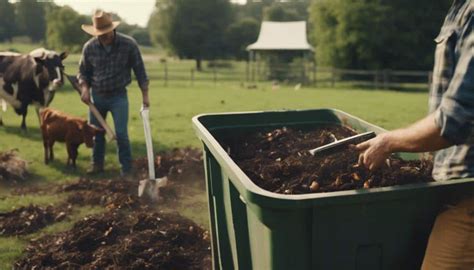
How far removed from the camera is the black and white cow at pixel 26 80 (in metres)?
9.54

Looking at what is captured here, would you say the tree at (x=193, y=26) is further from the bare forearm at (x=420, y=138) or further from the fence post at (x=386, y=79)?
the bare forearm at (x=420, y=138)

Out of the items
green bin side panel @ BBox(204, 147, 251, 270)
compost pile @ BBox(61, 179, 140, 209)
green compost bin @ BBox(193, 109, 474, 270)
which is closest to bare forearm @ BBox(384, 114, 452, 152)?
green compost bin @ BBox(193, 109, 474, 270)

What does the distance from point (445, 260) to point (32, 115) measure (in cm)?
1227

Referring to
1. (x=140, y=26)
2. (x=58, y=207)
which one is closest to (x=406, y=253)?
(x=58, y=207)

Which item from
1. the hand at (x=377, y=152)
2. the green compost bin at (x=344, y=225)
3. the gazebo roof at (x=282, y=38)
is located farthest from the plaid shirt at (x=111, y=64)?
the gazebo roof at (x=282, y=38)

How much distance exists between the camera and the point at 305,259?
1.83 metres

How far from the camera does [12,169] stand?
6.67 meters

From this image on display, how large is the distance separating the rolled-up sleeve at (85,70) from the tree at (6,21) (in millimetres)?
79200

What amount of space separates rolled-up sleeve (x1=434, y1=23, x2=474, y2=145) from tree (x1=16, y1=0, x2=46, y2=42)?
3526 inches

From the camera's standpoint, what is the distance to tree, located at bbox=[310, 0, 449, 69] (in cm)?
3338

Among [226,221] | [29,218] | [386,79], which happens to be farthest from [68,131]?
[386,79]

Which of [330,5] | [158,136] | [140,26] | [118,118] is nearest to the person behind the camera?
[118,118]

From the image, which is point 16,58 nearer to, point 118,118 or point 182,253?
point 118,118

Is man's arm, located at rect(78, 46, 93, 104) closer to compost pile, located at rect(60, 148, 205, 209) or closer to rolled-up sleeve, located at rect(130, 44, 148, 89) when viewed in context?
rolled-up sleeve, located at rect(130, 44, 148, 89)
